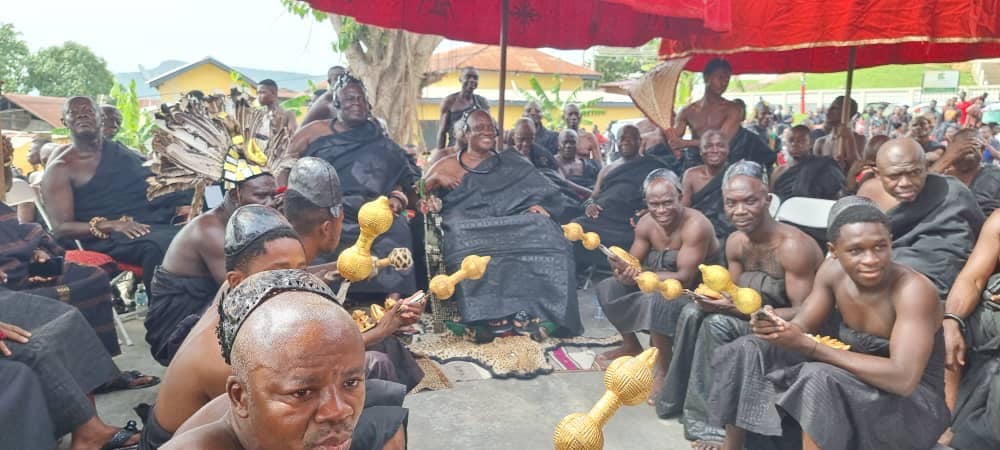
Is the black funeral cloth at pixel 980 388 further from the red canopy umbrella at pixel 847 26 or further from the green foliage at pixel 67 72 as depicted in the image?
the green foliage at pixel 67 72

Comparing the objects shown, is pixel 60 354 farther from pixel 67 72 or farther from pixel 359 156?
pixel 67 72

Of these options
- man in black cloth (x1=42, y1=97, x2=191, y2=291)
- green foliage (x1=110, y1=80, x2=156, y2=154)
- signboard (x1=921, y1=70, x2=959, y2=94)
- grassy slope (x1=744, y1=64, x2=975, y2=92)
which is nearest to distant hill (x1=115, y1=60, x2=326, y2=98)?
green foliage (x1=110, y1=80, x2=156, y2=154)

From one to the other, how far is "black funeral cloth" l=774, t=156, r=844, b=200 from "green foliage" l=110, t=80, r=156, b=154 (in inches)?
436

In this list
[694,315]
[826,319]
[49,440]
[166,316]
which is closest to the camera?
[49,440]

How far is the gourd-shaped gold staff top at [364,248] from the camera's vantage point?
8.73 feet

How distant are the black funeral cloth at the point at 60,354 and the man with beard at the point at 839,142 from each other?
20.0 feet

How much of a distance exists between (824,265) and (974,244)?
1.30 metres

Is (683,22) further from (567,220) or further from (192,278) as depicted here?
(192,278)

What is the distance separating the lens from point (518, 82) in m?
27.9

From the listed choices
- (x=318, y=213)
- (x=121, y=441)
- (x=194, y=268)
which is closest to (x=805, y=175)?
(x=318, y=213)

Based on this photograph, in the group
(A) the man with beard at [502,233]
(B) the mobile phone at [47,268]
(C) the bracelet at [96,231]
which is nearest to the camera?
(B) the mobile phone at [47,268]

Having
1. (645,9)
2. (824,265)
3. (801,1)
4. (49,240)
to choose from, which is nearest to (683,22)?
(801,1)

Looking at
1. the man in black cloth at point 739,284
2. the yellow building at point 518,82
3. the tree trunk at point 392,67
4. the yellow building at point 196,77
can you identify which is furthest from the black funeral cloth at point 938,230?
the yellow building at point 196,77

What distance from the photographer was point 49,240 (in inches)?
160
